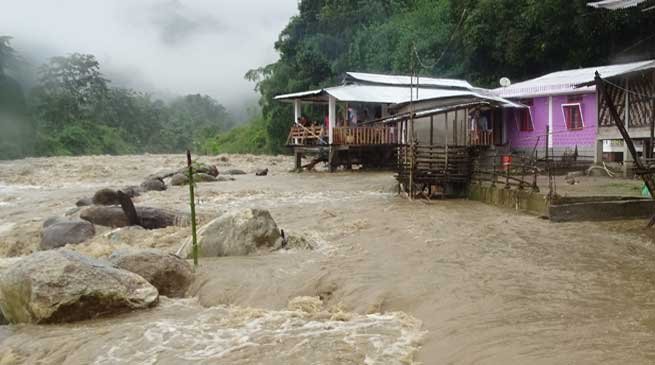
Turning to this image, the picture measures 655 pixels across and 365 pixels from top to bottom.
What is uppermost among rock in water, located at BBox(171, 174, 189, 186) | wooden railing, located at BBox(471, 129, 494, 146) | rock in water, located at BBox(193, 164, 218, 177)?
wooden railing, located at BBox(471, 129, 494, 146)

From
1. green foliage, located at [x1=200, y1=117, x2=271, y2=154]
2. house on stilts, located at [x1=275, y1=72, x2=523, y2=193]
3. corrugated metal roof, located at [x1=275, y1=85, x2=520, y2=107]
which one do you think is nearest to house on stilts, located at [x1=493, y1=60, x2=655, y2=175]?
house on stilts, located at [x1=275, y1=72, x2=523, y2=193]

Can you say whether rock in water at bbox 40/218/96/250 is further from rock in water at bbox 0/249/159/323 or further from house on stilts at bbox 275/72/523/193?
house on stilts at bbox 275/72/523/193

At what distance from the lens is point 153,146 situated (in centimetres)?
7056

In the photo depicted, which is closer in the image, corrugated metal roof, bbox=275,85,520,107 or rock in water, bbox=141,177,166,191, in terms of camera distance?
rock in water, bbox=141,177,166,191

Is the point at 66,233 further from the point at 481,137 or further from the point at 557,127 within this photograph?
the point at 557,127

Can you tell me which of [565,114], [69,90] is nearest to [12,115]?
[69,90]

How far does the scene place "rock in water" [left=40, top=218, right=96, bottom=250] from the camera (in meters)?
10.9

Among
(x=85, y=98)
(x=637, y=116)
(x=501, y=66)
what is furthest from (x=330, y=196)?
(x=85, y=98)

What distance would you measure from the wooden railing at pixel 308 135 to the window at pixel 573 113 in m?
10.4

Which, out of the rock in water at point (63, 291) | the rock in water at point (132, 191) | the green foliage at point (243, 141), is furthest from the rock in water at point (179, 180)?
the green foliage at point (243, 141)

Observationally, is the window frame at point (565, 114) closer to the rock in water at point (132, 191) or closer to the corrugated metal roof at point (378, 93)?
the corrugated metal roof at point (378, 93)

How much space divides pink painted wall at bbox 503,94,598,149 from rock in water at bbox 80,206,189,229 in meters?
15.6

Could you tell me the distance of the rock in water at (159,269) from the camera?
7.51 m

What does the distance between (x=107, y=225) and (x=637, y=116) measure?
1524 centimetres
